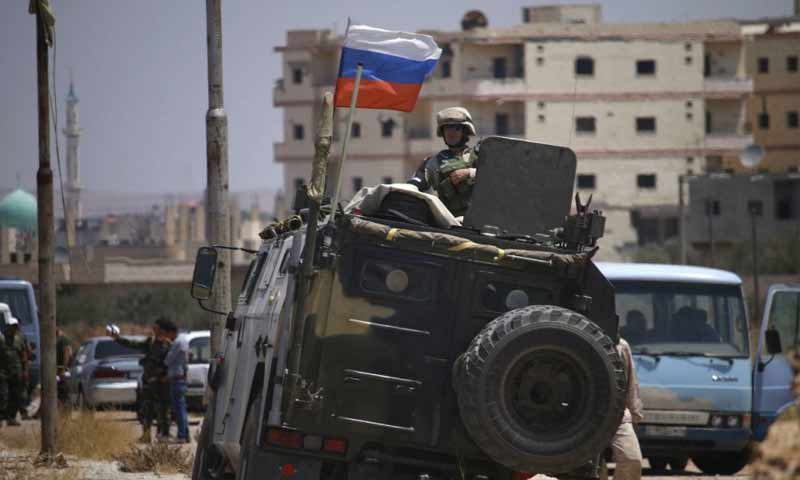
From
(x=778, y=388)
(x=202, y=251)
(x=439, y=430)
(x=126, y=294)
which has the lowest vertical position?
(x=126, y=294)

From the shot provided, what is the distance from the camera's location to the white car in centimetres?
2931

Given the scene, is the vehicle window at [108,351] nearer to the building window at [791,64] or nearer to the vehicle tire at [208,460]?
the vehicle tire at [208,460]

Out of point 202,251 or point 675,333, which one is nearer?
point 202,251

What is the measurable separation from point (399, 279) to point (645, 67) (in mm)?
102226

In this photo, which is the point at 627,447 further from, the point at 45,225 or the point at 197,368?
the point at 197,368

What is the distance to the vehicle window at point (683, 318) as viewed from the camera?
1728 centimetres

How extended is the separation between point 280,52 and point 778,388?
316 feet

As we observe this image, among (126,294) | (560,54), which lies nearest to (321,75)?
(560,54)

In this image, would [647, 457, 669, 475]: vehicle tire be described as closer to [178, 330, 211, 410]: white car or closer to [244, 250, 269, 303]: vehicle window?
[244, 250, 269, 303]: vehicle window

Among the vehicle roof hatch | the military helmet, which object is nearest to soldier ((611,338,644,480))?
the military helmet

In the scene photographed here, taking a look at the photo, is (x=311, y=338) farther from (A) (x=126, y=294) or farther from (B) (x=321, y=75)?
(B) (x=321, y=75)

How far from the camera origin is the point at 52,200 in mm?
18125

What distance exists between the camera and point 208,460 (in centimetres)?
1204

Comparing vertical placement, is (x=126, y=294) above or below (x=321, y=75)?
below
